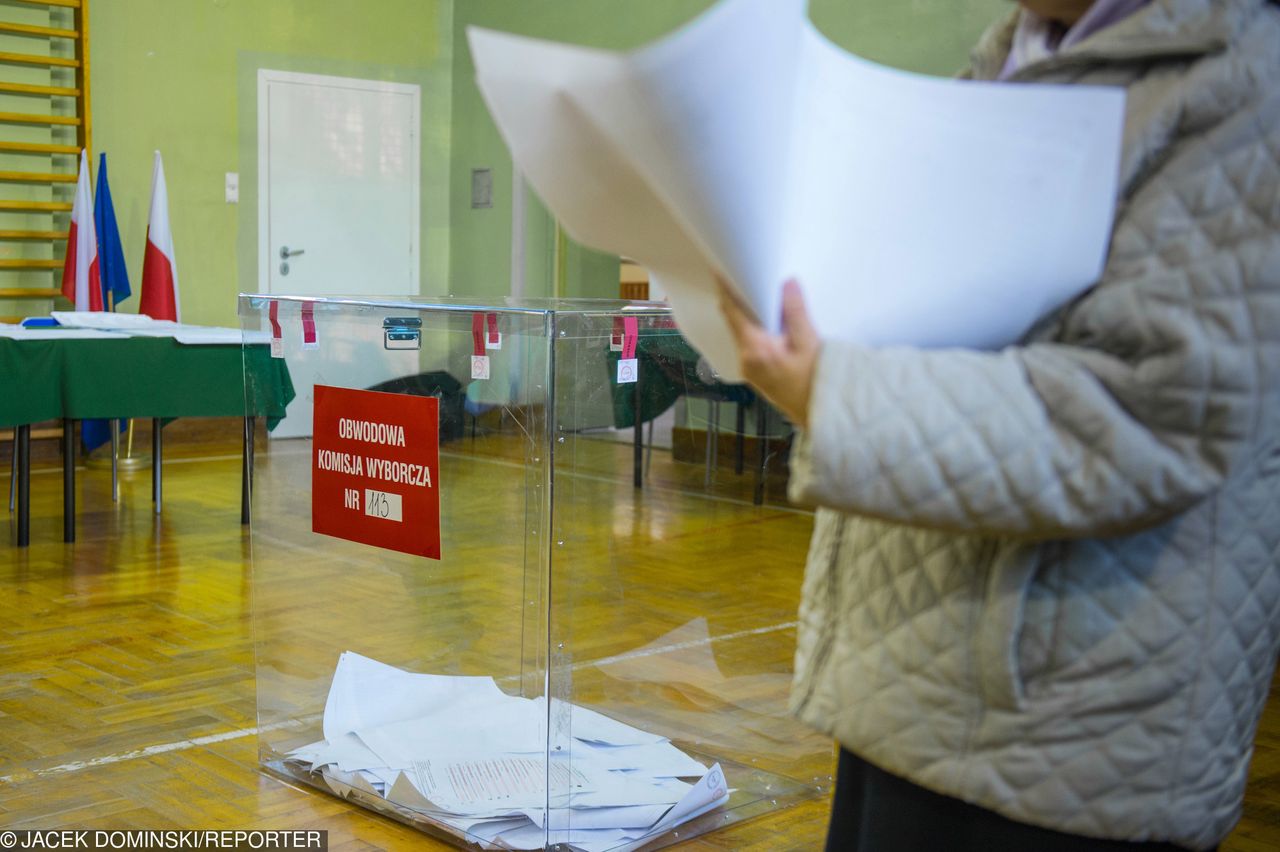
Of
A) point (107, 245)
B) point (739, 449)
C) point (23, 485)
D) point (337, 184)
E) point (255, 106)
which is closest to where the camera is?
point (739, 449)

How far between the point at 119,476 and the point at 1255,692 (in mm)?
6078

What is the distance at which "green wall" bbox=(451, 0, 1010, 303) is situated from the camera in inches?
211

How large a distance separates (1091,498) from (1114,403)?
5 cm

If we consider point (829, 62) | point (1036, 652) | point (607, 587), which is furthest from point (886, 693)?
point (607, 587)

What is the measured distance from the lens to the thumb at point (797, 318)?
29.0 inches

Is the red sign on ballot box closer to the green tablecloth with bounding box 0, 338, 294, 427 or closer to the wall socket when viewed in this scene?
the green tablecloth with bounding box 0, 338, 294, 427

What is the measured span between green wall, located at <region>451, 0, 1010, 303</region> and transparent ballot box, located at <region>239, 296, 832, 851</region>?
11.5 feet

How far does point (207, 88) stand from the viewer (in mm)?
7402

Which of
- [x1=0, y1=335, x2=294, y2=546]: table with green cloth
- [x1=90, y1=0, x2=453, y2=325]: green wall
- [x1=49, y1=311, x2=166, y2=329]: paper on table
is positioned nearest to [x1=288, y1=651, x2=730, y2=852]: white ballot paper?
[x1=0, y1=335, x2=294, y2=546]: table with green cloth

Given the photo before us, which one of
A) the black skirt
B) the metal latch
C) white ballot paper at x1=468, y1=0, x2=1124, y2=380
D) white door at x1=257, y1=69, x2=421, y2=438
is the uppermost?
white door at x1=257, y1=69, x2=421, y2=438

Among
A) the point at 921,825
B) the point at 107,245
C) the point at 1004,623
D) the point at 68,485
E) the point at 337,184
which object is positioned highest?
A: the point at 337,184

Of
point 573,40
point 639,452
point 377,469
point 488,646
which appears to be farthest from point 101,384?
point 573,40

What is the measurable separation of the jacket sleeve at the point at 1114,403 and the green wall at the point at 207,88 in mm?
7122

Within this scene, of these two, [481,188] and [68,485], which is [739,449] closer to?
[68,485]
